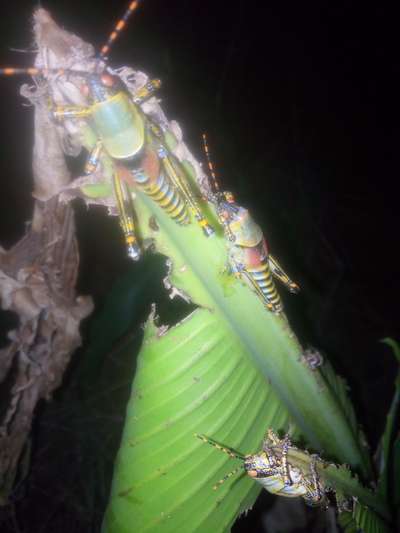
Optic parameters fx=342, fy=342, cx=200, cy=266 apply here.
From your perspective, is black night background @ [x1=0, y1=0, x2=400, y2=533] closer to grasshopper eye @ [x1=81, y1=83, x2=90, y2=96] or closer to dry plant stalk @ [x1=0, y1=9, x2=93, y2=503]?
dry plant stalk @ [x1=0, y1=9, x2=93, y2=503]

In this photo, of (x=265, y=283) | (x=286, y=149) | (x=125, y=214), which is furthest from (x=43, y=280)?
(x=286, y=149)

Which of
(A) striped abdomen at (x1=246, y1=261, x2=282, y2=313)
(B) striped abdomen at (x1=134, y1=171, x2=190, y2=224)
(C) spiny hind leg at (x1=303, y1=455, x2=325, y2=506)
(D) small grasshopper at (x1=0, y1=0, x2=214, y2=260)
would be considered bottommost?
(C) spiny hind leg at (x1=303, y1=455, x2=325, y2=506)

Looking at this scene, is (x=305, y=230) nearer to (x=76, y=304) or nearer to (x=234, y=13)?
(x=234, y=13)

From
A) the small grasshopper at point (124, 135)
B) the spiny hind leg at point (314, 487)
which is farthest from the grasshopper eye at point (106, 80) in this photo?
the spiny hind leg at point (314, 487)

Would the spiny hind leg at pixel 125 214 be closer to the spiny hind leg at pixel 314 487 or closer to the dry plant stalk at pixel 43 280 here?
the dry plant stalk at pixel 43 280

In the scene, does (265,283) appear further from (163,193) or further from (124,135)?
(124,135)

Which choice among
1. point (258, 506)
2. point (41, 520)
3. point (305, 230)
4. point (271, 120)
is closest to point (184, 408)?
point (258, 506)

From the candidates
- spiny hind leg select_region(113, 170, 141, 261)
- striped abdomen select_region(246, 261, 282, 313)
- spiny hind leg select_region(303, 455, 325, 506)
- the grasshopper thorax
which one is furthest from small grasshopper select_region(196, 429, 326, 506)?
the grasshopper thorax
